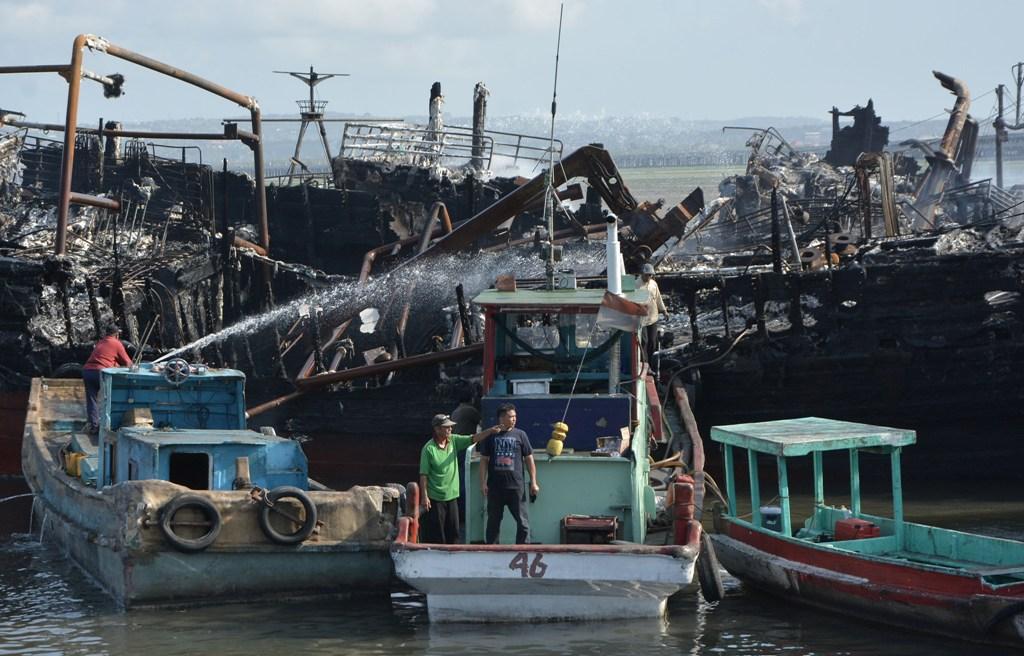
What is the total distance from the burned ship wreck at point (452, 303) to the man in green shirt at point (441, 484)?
5.22 metres

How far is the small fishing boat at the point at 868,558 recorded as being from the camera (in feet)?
39.4

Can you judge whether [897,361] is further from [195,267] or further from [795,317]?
[195,267]

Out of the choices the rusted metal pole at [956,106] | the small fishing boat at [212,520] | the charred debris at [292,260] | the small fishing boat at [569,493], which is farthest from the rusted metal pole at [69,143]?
the rusted metal pole at [956,106]

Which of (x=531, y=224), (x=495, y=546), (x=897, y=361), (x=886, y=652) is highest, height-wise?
(x=531, y=224)

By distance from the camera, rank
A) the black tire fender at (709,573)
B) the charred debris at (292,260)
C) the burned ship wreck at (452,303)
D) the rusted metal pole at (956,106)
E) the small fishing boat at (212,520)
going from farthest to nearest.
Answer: the rusted metal pole at (956,106) → the charred debris at (292,260) → the burned ship wreck at (452,303) → the black tire fender at (709,573) → the small fishing boat at (212,520)

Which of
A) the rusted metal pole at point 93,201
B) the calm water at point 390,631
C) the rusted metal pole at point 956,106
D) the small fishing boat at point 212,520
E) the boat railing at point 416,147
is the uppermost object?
the rusted metal pole at point 956,106

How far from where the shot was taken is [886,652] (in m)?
12.2

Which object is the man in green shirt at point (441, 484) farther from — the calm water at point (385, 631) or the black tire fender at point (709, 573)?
the black tire fender at point (709, 573)

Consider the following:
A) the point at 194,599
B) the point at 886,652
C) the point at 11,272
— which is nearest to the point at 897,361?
the point at 886,652

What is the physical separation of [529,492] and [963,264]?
9.82 meters

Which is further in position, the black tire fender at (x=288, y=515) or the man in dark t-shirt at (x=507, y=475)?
the black tire fender at (x=288, y=515)

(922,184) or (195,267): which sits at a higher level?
(922,184)

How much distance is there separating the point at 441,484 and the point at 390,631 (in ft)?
4.53

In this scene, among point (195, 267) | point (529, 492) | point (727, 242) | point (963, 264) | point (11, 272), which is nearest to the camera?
point (529, 492)
